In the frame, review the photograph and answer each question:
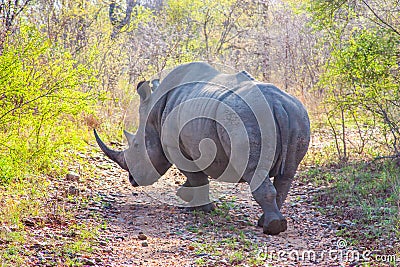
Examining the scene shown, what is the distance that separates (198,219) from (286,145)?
138cm

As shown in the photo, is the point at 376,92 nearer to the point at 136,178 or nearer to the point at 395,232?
the point at 395,232

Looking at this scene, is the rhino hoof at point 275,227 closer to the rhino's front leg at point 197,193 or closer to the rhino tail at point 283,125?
the rhino tail at point 283,125

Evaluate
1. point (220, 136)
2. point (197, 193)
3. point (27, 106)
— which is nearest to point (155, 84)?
point (197, 193)

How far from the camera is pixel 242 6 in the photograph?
15867 millimetres

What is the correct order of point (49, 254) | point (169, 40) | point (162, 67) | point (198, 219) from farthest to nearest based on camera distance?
point (169, 40) < point (162, 67) < point (198, 219) < point (49, 254)

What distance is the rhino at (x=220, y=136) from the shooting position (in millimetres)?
5668

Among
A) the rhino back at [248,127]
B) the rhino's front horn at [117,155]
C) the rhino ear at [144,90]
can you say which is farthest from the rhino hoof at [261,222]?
the rhino ear at [144,90]

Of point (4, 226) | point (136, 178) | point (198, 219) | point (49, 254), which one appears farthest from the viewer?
point (136, 178)

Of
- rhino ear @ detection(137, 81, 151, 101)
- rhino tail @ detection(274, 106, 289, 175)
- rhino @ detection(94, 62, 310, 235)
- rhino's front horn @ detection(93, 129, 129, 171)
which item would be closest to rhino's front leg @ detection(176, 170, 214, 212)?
rhino @ detection(94, 62, 310, 235)

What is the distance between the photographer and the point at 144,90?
759 cm

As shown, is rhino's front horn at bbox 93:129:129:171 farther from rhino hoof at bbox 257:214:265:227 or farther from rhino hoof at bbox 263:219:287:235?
rhino hoof at bbox 263:219:287:235

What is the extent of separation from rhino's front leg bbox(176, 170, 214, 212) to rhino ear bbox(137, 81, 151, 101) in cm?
126

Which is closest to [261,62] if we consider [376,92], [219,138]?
[376,92]

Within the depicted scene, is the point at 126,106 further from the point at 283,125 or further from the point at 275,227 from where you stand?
the point at 275,227
